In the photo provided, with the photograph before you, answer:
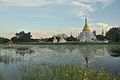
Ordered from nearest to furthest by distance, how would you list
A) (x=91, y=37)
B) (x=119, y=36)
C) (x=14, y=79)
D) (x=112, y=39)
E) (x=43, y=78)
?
(x=43, y=78) < (x=14, y=79) < (x=119, y=36) < (x=112, y=39) < (x=91, y=37)

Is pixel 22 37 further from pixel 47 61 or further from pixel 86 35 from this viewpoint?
pixel 47 61

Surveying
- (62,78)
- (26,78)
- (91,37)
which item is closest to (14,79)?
(26,78)

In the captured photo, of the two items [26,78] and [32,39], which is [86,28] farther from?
[26,78]

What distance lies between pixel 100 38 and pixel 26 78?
3822 inches

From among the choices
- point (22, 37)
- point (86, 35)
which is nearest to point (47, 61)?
point (86, 35)

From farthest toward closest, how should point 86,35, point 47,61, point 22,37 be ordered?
point 22,37, point 86,35, point 47,61

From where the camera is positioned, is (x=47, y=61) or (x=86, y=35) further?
(x=86, y=35)

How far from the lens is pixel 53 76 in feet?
32.6

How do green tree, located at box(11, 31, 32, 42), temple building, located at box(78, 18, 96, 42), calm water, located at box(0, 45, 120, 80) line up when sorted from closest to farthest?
calm water, located at box(0, 45, 120, 80), temple building, located at box(78, 18, 96, 42), green tree, located at box(11, 31, 32, 42)

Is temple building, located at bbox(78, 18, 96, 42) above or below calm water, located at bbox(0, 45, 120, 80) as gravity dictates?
above

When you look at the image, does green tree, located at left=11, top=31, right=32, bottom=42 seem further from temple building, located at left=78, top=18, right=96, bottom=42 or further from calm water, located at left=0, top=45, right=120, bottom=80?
calm water, located at left=0, top=45, right=120, bottom=80

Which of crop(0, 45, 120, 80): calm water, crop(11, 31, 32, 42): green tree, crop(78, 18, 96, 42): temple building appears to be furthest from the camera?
crop(11, 31, 32, 42): green tree

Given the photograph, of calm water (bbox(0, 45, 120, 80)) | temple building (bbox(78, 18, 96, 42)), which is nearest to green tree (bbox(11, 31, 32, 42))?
temple building (bbox(78, 18, 96, 42))

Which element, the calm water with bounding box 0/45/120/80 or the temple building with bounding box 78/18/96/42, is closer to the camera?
the calm water with bounding box 0/45/120/80
